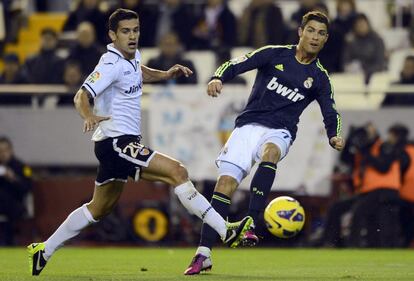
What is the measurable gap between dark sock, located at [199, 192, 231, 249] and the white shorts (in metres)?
0.40

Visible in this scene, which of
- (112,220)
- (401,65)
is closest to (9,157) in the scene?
(112,220)

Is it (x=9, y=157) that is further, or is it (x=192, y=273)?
(x=9, y=157)

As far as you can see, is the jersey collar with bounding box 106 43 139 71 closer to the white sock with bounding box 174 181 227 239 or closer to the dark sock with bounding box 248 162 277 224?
the white sock with bounding box 174 181 227 239

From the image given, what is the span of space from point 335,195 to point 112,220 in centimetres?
315

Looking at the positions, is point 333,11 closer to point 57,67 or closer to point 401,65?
point 401,65

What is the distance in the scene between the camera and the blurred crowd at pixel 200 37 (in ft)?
61.7

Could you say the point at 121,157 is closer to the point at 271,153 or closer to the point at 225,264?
the point at 271,153

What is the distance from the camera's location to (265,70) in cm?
1205

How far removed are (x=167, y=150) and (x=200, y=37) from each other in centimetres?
282

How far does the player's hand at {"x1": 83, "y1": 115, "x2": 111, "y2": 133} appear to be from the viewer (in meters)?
10.1

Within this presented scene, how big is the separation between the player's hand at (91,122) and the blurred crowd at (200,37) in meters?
8.23

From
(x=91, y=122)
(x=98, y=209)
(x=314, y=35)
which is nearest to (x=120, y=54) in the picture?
(x=91, y=122)

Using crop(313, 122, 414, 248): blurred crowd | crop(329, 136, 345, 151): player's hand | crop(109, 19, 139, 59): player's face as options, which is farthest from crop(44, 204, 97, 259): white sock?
crop(313, 122, 414, 248): blurred crowd

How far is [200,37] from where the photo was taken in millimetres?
19938
